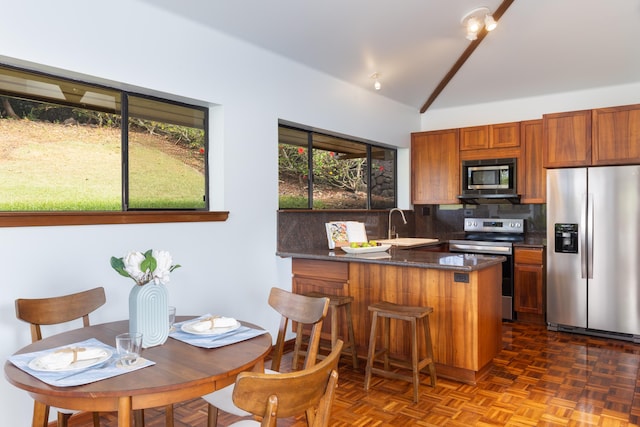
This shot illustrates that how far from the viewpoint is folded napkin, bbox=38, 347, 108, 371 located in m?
1.44

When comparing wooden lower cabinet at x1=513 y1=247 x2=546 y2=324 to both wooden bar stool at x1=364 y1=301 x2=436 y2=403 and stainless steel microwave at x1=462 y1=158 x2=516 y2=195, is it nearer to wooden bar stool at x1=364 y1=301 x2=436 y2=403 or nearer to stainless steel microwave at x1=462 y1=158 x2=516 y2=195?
stainless steel microwave at x1=462 y1=158 x2=516 y2=195

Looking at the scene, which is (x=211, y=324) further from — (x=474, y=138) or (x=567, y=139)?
(x=474, y=138)

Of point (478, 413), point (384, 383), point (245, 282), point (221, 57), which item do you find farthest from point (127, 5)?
point (478, 413)

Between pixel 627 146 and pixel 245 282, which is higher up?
pixel 627 146

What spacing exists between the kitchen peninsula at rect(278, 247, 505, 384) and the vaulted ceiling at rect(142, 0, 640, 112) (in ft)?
6.10

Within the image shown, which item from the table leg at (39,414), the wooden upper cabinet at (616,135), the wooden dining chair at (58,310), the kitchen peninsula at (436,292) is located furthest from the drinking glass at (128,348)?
the wooden upper cabinet at (616,135)

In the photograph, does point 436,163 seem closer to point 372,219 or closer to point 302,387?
point 372,219

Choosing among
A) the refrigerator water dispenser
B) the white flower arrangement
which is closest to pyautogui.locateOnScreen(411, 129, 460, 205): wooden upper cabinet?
the refrigerator water dispenser

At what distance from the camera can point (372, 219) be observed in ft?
17.4

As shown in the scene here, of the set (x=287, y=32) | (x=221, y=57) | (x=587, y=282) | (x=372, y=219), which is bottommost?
(x=587, y=282)

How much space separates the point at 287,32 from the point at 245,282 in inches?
80.9

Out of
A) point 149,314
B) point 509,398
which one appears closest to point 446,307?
point 509,398

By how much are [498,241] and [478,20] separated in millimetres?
2556

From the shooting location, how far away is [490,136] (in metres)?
5.44
